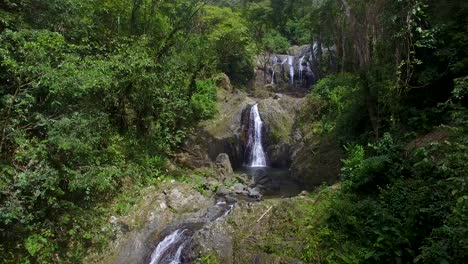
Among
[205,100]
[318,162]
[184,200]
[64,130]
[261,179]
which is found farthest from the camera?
[205,100]

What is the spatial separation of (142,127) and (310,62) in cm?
2150

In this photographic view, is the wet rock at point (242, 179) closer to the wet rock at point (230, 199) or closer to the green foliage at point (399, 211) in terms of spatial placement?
the wet rock at point (230, 199)

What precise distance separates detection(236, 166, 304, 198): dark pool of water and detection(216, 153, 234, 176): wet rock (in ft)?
3.84

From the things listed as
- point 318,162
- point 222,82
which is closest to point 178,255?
point 318,162

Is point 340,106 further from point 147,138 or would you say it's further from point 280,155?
point 147,138

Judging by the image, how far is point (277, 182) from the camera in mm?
16141

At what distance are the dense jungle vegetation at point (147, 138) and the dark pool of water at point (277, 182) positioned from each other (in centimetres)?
297

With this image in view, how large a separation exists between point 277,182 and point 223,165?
297 centimetres

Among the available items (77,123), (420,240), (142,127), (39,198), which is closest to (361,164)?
(420,240)

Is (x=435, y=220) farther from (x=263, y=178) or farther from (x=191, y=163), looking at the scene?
(x=191, y=163)

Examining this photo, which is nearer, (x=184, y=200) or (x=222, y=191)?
(x=184, y=200)

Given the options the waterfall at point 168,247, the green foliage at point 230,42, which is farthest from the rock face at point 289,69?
the waterfall at point 168,247

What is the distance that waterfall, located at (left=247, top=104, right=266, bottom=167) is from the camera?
20.5 meters

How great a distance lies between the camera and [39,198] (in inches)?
333
